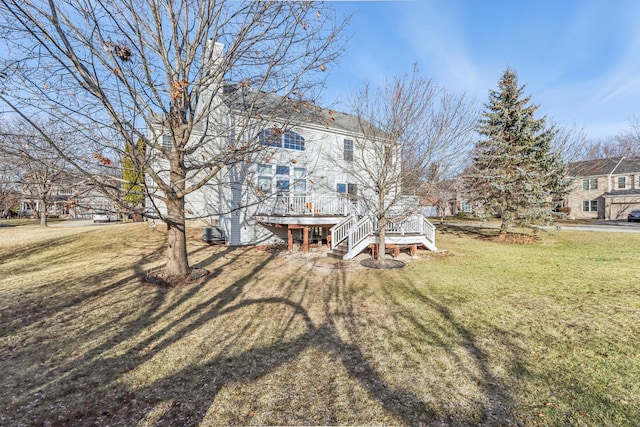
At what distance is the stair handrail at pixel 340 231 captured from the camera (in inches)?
415

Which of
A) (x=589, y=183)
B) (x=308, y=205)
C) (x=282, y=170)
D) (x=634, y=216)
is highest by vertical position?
(x=589, y=183)

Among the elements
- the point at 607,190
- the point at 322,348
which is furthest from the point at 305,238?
the point at 607,190

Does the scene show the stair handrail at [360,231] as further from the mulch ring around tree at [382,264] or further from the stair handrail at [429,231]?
the stair handrail at [429,231]

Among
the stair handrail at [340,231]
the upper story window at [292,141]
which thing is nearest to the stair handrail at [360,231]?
the stair handrail at [340,231]

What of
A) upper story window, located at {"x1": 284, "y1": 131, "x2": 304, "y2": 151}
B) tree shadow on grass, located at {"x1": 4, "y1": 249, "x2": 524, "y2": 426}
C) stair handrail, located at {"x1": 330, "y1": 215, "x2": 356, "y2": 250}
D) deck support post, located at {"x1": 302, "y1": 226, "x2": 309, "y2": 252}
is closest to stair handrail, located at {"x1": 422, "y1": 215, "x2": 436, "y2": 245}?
stair handrail, located at {"x1": 330, "y1": 215, "x2": 356, "y2": 250}

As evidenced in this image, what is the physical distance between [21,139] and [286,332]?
21.1ft

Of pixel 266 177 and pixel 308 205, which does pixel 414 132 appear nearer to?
pixel 308 205

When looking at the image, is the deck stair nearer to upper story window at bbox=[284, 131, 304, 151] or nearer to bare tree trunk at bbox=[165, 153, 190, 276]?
bare tree trunk at bbox=[165, 153, 190, 276]

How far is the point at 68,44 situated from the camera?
17.4 ft

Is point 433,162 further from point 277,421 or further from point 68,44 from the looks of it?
point 68,44

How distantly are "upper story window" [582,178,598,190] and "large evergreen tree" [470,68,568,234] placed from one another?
23170 mm

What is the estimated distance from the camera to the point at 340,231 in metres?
10.9

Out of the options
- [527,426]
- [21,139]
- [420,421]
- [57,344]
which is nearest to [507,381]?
[527,426]

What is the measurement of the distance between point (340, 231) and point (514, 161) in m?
10.4
